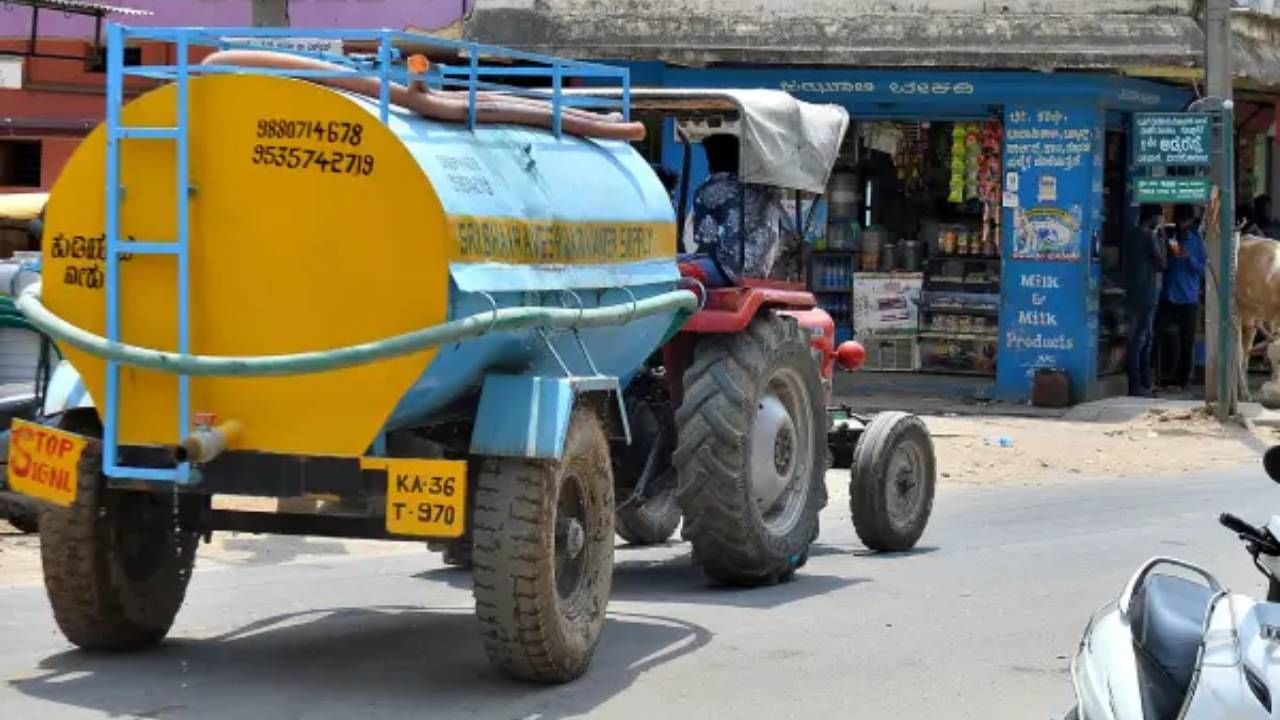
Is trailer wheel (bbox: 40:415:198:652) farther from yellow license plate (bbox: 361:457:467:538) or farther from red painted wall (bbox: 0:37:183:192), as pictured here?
red painted wall (bbox: 0:37:183:192)

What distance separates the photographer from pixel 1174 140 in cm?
2083

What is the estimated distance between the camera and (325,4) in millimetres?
27953

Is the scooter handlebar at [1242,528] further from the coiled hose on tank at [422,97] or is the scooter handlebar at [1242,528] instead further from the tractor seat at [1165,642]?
the coiled hose on tank at [422,97]

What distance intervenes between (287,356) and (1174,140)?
46.6 feet

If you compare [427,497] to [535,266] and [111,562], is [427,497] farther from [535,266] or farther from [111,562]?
[111,562]

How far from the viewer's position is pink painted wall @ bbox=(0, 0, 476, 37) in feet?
89.6

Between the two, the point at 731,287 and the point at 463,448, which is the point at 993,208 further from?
the point at 463,448

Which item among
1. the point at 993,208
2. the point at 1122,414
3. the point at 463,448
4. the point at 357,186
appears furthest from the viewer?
the point at 993,208

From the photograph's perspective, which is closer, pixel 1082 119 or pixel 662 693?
pixel 662 693

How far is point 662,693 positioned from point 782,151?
4.06 m

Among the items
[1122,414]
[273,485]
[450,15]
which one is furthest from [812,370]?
[450,15]

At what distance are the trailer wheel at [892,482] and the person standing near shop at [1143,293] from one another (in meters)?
11.7

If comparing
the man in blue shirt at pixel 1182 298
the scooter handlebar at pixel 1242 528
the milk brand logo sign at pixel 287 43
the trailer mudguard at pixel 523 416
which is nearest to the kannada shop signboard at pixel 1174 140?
the man in blue shirt at pixel 1182 298

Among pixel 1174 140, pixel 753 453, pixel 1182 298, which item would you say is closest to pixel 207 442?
pixel 753 453
